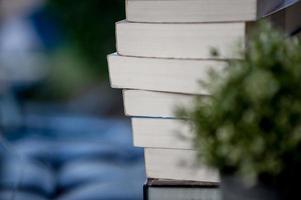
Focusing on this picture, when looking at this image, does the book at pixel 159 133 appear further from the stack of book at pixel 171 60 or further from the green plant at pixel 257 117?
the green plant at pixel 257 117

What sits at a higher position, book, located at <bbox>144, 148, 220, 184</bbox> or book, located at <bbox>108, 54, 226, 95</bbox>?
book, located at <bbox>108, 54, 226, 95</bbox>

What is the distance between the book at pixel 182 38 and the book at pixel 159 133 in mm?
104

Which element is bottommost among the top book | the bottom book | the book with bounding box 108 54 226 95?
the bottom book

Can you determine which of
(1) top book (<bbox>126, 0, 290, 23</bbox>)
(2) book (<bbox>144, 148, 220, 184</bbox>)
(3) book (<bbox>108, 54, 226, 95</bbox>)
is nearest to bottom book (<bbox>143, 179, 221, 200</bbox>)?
(2) book (<bbox>144, 148, 220, 184</bbox>)

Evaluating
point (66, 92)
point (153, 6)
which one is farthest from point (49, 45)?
point (153, 6)

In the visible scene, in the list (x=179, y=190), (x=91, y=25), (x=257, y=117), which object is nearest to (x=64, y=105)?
(x=91, y=25)

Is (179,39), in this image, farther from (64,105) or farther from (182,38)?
(64,105)

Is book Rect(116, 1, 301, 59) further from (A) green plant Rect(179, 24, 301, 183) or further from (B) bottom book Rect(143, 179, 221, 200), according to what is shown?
(B) bottom book Rect(143, 179, 221, 200)

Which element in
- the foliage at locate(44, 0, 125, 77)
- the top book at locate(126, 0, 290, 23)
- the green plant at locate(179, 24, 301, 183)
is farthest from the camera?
the foliage at locate(44, 0, 125, 77)

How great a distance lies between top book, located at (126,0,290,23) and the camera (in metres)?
0.75

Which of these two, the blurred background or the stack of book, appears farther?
the blurred background

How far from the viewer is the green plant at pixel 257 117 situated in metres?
0.62

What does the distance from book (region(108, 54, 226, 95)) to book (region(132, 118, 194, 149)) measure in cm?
5

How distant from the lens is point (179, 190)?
2.77 feet
